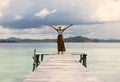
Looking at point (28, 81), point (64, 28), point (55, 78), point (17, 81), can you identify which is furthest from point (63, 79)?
point (17, 81)

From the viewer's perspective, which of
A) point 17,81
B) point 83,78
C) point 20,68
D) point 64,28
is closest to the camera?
point 83,78

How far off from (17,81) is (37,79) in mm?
18659

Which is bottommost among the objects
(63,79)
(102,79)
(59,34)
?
(102,79)

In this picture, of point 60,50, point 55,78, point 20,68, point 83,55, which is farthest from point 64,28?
point 20,68

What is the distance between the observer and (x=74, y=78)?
12.5 metres

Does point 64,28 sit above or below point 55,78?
above

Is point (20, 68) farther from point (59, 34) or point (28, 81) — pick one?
point (28, 81)

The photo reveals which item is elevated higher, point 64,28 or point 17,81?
point 64,28

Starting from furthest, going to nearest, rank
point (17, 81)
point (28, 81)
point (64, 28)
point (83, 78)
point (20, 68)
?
point (20, 68)
point (17, 81)
point (64, 28)
point (83, 78)
point (28, 81)

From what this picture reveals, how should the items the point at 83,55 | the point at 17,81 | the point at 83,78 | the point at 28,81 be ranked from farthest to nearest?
the point at 17,81, the point at 83,55, the point at 83,78, the point at 28,81

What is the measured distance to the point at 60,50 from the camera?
2498 cm

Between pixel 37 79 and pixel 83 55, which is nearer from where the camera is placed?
pixel 37 79

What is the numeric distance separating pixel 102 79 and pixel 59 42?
9.49 meters

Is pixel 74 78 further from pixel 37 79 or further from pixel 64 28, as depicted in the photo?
pixel 64 28
